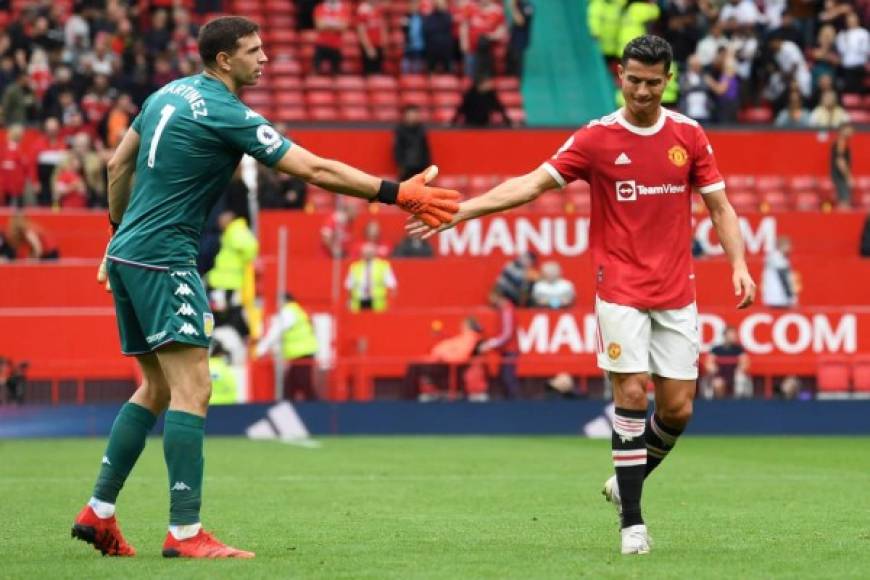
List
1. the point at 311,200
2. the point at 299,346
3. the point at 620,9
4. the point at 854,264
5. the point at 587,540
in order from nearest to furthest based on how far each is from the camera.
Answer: the point at 587,540
the point at 299,346
the point at 854,264
the point at 311,200
the point at 620,9

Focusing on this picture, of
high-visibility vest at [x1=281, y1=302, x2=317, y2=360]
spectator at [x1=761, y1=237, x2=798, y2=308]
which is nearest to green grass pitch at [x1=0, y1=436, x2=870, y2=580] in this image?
high-visibility vest at [x1=281, y1=302, x2=317, y2=360]

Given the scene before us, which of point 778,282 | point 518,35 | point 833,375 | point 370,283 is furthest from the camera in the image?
point 518,35

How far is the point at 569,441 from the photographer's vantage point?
1994 cm

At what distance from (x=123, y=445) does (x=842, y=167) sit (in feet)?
65.9

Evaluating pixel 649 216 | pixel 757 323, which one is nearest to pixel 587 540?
pixel 649 216

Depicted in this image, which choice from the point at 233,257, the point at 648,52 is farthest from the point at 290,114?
the point at 648,52

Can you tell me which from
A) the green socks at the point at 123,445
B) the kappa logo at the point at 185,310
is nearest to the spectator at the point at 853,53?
the green socks at the point at 123,445

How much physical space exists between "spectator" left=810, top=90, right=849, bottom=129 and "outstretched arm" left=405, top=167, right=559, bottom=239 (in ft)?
67.4

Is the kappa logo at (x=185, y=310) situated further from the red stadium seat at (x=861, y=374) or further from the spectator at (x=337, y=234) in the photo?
the spectator at (x=337, y=234)

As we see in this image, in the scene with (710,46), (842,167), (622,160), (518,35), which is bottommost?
(842,167)

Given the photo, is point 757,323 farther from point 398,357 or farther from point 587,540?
point 587,540

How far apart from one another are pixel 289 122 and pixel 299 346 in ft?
23.5

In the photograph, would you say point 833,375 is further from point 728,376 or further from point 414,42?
point 414,42

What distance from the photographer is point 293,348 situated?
848 inches
